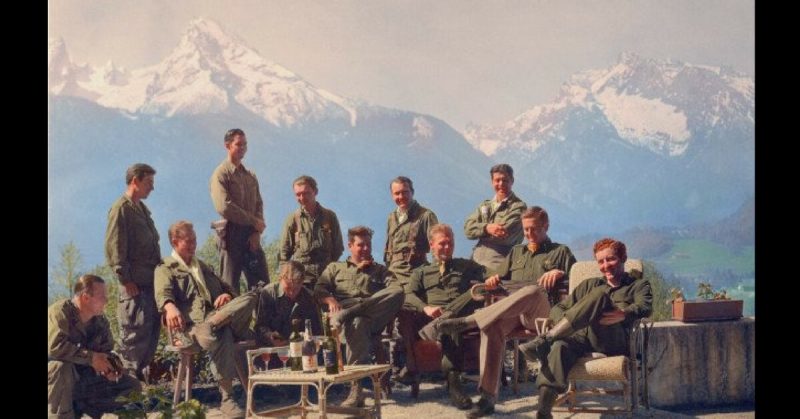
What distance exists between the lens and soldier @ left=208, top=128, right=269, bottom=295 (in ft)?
26.1

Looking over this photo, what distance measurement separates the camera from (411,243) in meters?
7.75

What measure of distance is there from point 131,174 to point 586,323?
3.51 metres

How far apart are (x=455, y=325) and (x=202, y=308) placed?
5.89 feet

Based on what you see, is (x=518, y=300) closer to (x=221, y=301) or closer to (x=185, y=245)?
(x=221, y=301)

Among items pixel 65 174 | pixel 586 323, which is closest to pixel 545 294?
pixel 586 323

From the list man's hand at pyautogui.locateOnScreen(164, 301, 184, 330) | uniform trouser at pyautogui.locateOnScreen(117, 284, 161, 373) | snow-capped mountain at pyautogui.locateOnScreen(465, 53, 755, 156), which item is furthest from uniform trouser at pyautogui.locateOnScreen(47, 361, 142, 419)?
snow-capped mountain at pyautogui.locateOnScreen(465, 53, 755, 156)

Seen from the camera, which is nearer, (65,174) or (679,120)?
(679,120)

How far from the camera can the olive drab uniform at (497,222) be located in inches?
310

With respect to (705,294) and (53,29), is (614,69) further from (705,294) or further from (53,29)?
(53,29)

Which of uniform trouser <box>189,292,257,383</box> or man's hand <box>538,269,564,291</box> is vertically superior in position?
man's hand <box>538,269,564,291</box>

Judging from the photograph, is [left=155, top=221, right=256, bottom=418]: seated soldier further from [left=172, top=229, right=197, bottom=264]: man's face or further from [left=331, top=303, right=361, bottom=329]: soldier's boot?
[left=331, top=303, right=361, bottom=329]: soldier's boot

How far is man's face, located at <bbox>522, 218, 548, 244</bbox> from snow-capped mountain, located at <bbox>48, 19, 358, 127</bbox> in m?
4.75

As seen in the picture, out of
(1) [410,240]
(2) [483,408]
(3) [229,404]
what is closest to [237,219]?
(1) [410,240]

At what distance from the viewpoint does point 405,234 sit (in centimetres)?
778
